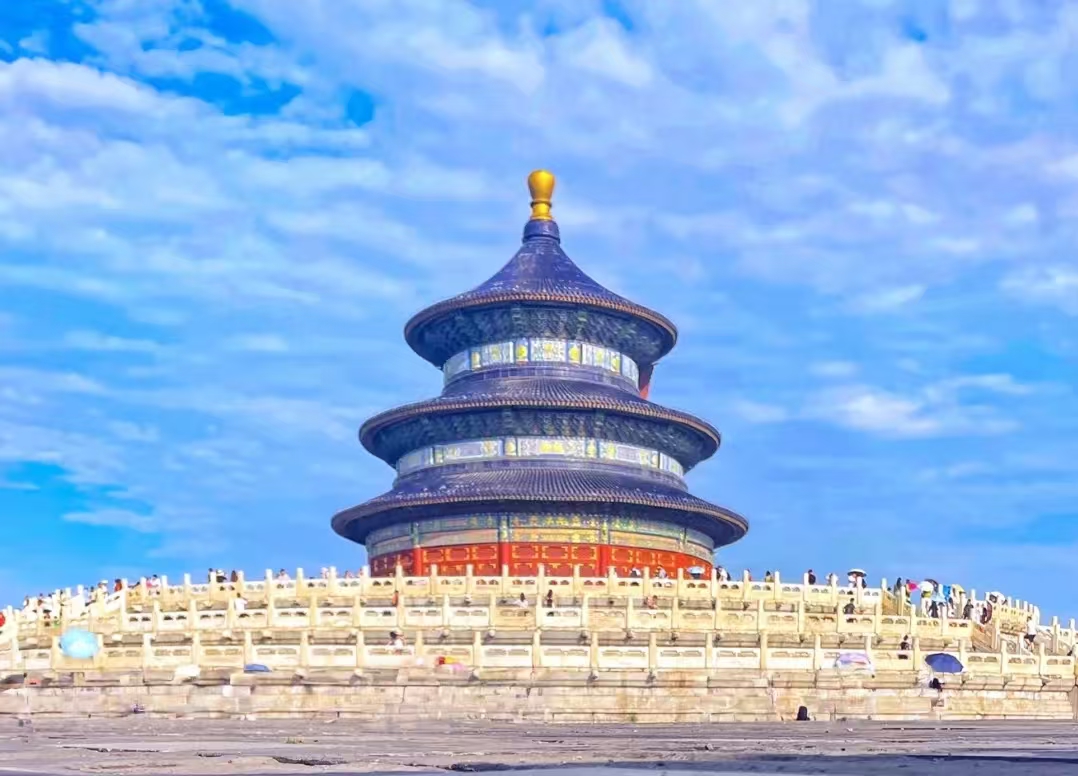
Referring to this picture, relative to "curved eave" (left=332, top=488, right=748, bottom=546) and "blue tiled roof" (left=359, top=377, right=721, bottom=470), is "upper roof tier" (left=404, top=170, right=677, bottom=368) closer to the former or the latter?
"blue tiled roof" (left=359, top=377, right=721, bottom=470)

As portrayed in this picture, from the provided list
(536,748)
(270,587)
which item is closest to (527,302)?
(270,587)

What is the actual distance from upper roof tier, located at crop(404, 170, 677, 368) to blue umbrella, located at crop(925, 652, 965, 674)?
27.0 metres

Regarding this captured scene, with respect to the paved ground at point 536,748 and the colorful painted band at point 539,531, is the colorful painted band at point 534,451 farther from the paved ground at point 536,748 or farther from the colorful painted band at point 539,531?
the paved ground at point 536,748

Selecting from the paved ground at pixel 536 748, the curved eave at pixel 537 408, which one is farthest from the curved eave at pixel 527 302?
the paved ground at pixel 536 748

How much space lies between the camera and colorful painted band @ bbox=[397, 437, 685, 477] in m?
57.2

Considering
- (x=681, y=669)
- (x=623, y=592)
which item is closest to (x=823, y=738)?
(x=681, y=669)

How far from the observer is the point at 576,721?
31.7 m

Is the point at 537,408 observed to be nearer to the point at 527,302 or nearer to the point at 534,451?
the point at 534,451

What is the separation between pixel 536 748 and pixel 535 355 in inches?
1548

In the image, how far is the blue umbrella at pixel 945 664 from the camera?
34469mm

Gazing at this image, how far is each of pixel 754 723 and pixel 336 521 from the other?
2927 centimetres

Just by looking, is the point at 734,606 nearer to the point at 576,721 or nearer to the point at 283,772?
the point at 576,721

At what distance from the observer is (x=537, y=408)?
2219 inches

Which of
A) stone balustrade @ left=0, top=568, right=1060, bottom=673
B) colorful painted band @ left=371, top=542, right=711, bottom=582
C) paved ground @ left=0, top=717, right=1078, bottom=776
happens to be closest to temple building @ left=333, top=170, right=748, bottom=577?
colorful painted band @ left=371, top=542, right=711, bottom=582
